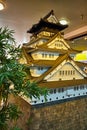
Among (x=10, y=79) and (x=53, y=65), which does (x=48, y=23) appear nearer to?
(x=53, y=65)

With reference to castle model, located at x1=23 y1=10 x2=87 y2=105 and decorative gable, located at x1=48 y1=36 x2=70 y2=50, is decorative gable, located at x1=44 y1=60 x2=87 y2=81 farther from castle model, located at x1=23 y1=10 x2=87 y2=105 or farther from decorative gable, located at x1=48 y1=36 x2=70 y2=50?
decorative gable, located at x1=48 y1=36 x2=70 y2=50

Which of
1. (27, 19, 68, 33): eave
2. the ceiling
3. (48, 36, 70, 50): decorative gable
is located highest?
the ceiling

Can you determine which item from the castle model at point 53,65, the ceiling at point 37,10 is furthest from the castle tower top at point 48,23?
the ceiling at point 37,10

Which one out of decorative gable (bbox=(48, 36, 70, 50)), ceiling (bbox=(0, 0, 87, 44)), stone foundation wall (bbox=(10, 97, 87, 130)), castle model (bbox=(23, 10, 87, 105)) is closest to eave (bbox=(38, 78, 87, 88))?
castle model (bbox=(23, 10, 87, 105))

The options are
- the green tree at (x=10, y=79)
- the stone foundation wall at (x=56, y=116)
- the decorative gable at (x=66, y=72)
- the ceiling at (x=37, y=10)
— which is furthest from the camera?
the ceiling at (x=37, y=10)

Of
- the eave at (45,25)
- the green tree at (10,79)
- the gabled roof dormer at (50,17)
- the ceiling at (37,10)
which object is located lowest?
the green tree at (10,79)

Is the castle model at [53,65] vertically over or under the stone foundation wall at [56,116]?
over

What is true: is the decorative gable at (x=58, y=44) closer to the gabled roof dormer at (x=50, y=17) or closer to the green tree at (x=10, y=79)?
the gabled roof dormer at (x=50, y=17)

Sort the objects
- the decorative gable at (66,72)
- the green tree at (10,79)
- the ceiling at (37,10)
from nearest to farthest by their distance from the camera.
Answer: the green tree at (10,79) < the decorative gable at (66,72) < the ceiling at (37,10)

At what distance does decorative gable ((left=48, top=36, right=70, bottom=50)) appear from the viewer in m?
1.46

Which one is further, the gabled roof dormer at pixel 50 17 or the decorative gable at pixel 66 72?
the gabled roof dormer at pixel 50 17

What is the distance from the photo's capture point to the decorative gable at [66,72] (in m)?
1.29

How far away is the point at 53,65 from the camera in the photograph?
131 cm

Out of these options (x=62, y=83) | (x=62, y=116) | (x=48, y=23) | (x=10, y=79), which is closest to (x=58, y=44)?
(x=48, y=23)
